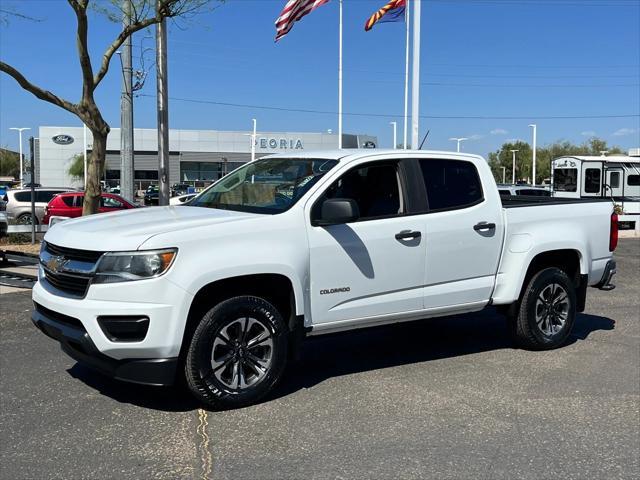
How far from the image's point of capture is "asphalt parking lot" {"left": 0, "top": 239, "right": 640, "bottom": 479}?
3846 millimetres

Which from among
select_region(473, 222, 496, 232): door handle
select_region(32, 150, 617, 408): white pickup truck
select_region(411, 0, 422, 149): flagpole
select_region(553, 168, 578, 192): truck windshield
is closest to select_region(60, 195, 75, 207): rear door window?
select_region(411, 0, 422, 149): flagpole

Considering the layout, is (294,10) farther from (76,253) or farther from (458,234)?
(76,253)

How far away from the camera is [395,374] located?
5664 millimetres

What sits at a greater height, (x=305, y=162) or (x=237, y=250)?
(x=305, y=162)

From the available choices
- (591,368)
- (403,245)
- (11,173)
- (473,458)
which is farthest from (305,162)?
(11,173)

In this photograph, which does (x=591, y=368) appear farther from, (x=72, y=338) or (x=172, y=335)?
(x=72, y=338)

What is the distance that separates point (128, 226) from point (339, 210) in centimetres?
153

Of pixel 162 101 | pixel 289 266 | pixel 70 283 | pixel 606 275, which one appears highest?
pixel 162 101

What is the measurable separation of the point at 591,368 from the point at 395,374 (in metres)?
1.88

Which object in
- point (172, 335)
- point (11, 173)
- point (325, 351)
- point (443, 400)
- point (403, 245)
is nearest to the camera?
point (172, 335)

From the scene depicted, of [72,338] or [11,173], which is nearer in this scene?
[72,338]

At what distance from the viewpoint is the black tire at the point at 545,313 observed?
6340 mm

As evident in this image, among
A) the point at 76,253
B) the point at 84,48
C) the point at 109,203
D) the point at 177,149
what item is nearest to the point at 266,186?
the point at 76,253

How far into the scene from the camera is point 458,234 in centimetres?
570
